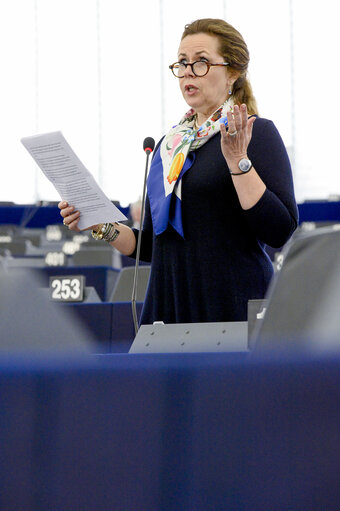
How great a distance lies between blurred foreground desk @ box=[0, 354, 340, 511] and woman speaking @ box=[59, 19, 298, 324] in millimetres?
1070

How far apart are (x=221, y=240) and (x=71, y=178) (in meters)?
0.38

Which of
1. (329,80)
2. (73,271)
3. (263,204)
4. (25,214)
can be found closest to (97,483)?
(263,204)

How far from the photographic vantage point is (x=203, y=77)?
2.18 m

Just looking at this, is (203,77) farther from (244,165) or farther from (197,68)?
(244,165)

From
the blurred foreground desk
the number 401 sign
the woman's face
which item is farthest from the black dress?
the number 401 sign

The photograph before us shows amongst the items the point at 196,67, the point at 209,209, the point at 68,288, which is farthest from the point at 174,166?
the point at 68,288

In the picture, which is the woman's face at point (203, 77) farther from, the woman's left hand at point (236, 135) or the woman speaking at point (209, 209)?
the woman's left hand at point (236, 135)

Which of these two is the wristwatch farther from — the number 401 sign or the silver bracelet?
the number 401 sign

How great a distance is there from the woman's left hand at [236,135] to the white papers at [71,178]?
0.30 m

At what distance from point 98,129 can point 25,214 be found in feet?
9.79

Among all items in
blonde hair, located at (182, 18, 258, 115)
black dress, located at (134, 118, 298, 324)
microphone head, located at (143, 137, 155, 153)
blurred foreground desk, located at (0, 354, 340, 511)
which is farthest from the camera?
microphone head, located at (143, 137, 155, 153)

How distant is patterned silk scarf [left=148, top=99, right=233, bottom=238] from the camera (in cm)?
215

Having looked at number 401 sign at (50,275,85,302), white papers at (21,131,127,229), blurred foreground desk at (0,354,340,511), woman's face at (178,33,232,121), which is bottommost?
number 401 sign at (50,275,85,302)

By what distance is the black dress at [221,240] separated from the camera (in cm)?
211
